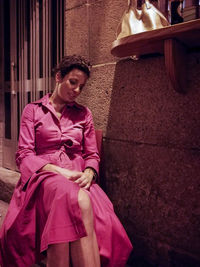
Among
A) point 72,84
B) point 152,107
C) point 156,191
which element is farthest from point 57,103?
point 156,191

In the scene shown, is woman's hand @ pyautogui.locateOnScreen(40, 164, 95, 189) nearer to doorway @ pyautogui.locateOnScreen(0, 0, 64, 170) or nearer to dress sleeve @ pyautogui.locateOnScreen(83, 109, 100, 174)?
dress sleeve @ pyautogui.locateOnScreen(83, 109, 100, 174)

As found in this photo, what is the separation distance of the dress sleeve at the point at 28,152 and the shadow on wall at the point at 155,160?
0.66 m

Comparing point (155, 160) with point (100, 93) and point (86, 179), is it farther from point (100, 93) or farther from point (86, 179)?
point (100, 93)

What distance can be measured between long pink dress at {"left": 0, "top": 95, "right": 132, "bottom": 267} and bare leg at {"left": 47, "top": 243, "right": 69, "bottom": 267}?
0.04m

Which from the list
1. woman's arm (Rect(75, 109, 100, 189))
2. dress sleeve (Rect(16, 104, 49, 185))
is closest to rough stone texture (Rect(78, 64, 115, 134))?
woman's arm (Rect(75, 109, 100, 189))

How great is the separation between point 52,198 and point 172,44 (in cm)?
113

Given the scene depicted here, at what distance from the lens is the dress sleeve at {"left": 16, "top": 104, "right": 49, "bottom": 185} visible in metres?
1.85

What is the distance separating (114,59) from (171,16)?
73cm

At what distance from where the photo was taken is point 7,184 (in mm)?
3408

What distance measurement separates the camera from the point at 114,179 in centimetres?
233

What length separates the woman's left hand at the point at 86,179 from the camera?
1.84m

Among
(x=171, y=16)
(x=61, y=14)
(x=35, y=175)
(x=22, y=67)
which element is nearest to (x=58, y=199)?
(x=35, y=175)

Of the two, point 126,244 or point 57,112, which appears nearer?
point 126,244

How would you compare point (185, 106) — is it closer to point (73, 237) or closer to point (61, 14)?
point (73, 237)
